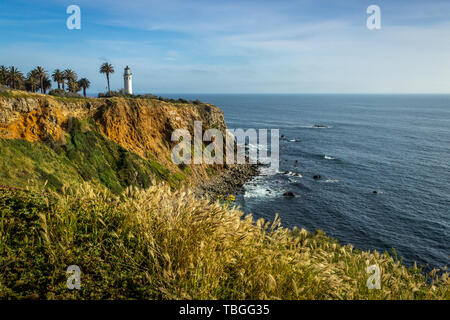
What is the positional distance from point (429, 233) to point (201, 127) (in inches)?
2019

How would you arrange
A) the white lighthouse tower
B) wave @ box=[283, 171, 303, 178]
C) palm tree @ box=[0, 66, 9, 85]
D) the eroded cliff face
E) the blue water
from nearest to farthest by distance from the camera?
the eroded cliff face < the blue water < palm tree @ box=[0, 66, 9, 85] < wave @ box=[283, 171, 303, 178] < the white lighthouse tower

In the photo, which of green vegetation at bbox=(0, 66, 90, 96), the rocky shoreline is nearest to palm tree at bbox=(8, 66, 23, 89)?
green vegetation at bbox=(0, 66, 90, 96)

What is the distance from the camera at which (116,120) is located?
5472cm

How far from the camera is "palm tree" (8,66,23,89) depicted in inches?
2309

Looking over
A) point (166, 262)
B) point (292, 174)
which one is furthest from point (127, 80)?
point (166, 262)

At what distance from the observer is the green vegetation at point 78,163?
3422cm

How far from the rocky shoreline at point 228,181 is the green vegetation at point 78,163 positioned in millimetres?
5800

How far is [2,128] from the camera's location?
122ft

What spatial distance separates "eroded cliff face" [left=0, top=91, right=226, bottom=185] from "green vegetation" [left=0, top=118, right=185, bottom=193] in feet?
4.28

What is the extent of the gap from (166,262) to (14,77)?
70.2 m

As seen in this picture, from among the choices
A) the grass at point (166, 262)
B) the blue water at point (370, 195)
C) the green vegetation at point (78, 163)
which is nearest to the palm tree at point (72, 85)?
the green vegetation at point (78, 163)

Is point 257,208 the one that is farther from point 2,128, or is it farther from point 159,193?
point 159,193

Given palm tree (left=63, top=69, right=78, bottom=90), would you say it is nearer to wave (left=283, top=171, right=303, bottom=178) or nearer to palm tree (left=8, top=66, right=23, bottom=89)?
palm tree (left=8, top=66, right=23, bottom=89)

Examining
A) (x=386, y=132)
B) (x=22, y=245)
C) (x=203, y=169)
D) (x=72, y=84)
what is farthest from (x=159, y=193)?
(x=386, y=132)
